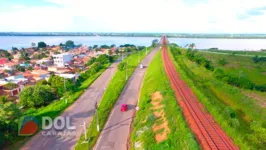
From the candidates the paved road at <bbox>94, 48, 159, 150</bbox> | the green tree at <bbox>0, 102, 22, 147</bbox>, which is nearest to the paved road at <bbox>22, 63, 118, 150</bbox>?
the green tree at <bbox>0, 102, 22, 147</bbox>

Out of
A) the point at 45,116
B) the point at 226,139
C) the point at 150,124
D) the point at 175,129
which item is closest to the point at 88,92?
the point at 45,116

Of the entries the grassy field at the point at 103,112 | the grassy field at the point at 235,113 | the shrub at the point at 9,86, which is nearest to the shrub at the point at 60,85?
the grassy field at the point at 103,112

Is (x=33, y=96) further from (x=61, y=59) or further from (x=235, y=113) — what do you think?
(x=61, y=59)

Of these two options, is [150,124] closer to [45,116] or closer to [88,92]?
[45,116]

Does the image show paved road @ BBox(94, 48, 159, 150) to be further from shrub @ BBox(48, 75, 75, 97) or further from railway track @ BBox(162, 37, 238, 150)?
shrub @ BBox(48, 75, 75, 97)

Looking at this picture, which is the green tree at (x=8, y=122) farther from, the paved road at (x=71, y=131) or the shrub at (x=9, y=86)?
the shrub at (x=9, y=86)

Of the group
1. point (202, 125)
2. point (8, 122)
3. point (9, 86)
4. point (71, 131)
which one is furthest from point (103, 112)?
point (9, 86)
